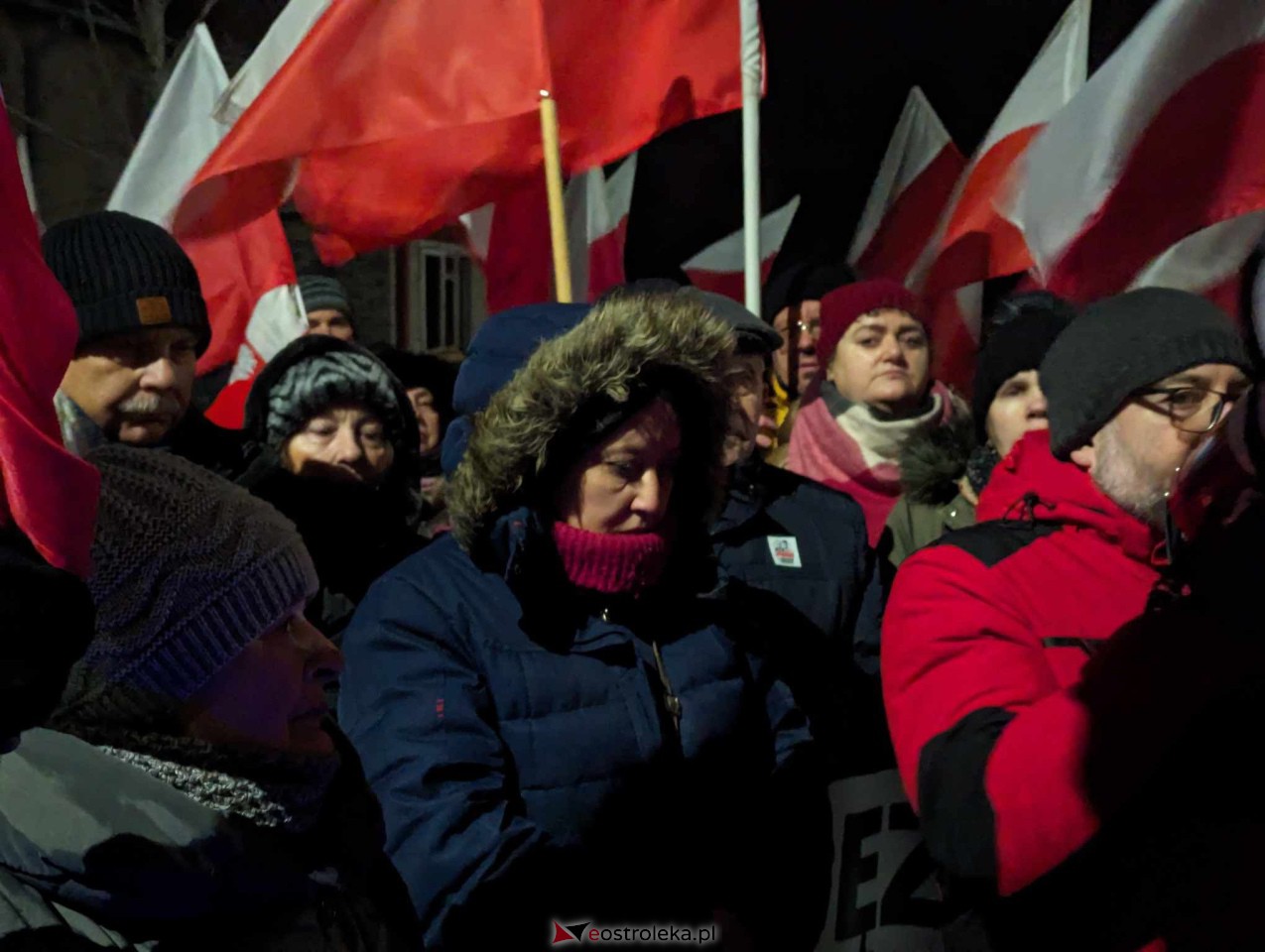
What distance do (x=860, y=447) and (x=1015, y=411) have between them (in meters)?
0.54

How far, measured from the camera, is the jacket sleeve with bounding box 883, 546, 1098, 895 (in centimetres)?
170

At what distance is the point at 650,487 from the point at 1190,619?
0.97 metres

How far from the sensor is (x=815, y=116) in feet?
22.9

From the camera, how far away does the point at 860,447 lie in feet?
12.4

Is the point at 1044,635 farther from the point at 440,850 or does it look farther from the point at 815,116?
the point at 815,116

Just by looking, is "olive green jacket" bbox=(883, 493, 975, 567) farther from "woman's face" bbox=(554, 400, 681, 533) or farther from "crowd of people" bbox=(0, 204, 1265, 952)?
"woman's face" bbox=(554, 400, 681, 533)

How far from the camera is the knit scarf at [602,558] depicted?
2.20 metres

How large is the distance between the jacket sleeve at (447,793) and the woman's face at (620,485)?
32cm

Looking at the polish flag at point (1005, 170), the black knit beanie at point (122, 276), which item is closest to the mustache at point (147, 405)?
the black knit beanie at point (122, 276)

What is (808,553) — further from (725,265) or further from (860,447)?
(725,265)

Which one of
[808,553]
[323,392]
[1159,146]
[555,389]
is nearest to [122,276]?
[323,392]

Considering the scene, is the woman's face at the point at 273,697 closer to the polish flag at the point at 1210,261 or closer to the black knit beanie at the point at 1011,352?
the black knit beanie at the point at 1011,352

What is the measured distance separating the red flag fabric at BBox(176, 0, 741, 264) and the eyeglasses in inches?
81.4

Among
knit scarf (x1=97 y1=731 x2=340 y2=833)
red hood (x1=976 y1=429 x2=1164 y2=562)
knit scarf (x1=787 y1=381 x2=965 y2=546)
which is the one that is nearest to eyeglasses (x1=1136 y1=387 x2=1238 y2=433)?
red hood (x1=976 y1=429 x2=1164 y2=562)
